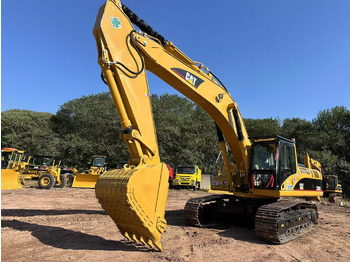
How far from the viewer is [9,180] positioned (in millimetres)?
16125

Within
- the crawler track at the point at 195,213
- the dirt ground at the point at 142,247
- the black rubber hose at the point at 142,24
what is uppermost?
the black rubber hose at the point at 142,24

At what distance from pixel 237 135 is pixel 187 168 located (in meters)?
17.0

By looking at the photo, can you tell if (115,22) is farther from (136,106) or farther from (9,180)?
(9,180)

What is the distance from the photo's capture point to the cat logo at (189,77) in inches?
238

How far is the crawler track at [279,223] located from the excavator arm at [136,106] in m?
2.76

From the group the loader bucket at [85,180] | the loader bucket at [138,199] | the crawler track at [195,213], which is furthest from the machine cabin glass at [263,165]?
the loader bucket at [85,180]

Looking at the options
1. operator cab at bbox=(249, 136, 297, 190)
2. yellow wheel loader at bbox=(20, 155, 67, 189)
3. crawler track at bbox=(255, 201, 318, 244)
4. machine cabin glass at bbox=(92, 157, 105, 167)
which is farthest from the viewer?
machine cabin glass at bbox=(92, 157, 105, 167)

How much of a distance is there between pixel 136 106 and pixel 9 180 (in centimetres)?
1494

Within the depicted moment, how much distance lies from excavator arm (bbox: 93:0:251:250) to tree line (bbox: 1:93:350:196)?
1032 inches

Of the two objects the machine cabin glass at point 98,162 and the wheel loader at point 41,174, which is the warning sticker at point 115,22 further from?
the machine cabin glass at point 98,162

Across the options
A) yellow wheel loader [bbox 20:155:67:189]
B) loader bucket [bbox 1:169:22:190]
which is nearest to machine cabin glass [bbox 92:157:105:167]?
yellow wheel loader [bbox 20:155:67:189]

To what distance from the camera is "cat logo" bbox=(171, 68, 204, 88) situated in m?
6.04

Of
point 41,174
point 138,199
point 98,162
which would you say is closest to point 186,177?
point 98,162

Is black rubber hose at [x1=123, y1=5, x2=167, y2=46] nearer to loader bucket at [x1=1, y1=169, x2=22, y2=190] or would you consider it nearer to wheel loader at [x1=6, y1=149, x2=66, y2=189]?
loader bucket at [x1=1, y1=169, x2=22, y2=190]
